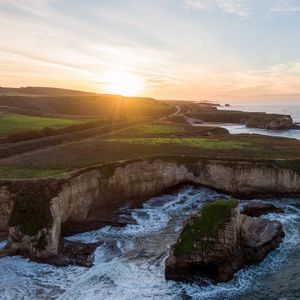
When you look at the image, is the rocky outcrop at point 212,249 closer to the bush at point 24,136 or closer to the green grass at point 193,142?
the green grass at point 193,142

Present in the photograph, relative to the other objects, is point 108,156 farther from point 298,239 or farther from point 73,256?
point 298,239

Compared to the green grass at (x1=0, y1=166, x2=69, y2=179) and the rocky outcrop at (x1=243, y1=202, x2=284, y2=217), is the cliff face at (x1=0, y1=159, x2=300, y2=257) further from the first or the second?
the rocky outcrop at (x1=243, y1=202, x2=284, y2=217)

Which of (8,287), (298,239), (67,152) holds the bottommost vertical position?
(8,287)

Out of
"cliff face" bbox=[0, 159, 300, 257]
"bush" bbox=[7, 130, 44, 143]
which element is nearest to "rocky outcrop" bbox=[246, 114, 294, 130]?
"bush" bbox=[7, 130, 44, 143]

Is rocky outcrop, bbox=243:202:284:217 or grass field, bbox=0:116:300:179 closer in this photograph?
rocky outcrop, bbox=243:202:284:217

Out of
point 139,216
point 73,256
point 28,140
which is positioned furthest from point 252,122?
point 73,256

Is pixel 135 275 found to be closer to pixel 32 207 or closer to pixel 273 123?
pixel 32 207

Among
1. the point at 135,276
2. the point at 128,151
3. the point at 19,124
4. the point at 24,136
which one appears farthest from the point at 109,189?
the point at 19,124

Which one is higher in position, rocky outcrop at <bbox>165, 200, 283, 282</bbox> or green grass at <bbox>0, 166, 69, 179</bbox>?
green grass at <bbox>0, 166, 69, 179</bbox>
